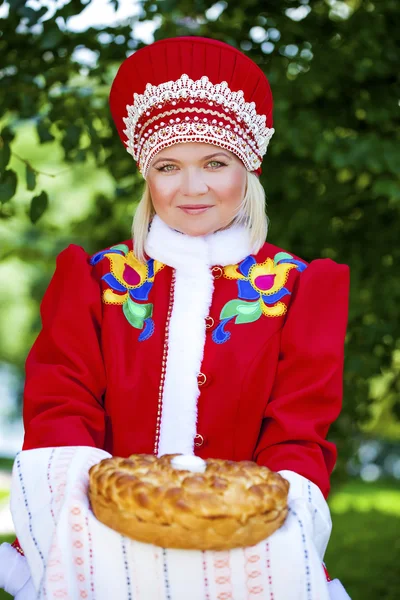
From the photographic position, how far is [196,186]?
2.50 metres

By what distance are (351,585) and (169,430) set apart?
3104 mm

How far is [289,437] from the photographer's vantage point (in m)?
2.39

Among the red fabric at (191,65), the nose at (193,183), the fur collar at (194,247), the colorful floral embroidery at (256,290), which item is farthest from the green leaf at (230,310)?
the red fabric at (191,65)

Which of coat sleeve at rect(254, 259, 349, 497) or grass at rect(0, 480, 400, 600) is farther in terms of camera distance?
grass at rect(0, 480, 400, 600)

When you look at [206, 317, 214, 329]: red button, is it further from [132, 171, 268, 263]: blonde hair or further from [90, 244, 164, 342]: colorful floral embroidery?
[132, 171, 268, 263]: blonde hair

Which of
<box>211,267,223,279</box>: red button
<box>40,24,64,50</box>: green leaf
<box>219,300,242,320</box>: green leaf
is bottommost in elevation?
<box>219,300,242,320</box>: green leaf

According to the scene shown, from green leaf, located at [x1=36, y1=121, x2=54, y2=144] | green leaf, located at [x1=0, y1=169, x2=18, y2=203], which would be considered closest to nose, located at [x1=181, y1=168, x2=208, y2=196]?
green leaf, located at [x1=0, y1=169, x2=18, y2=203]

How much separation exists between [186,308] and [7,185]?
1.03 metres

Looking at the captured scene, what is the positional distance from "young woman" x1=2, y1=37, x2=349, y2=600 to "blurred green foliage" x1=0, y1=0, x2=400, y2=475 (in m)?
0.82

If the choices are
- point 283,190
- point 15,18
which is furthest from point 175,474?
point 283,190

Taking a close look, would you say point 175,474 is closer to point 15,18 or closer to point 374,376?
point 15,18

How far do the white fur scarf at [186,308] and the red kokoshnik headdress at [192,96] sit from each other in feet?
0.77

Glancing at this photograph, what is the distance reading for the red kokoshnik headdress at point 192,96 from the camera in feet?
8.09

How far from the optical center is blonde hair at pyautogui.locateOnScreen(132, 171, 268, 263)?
8.73 ft
